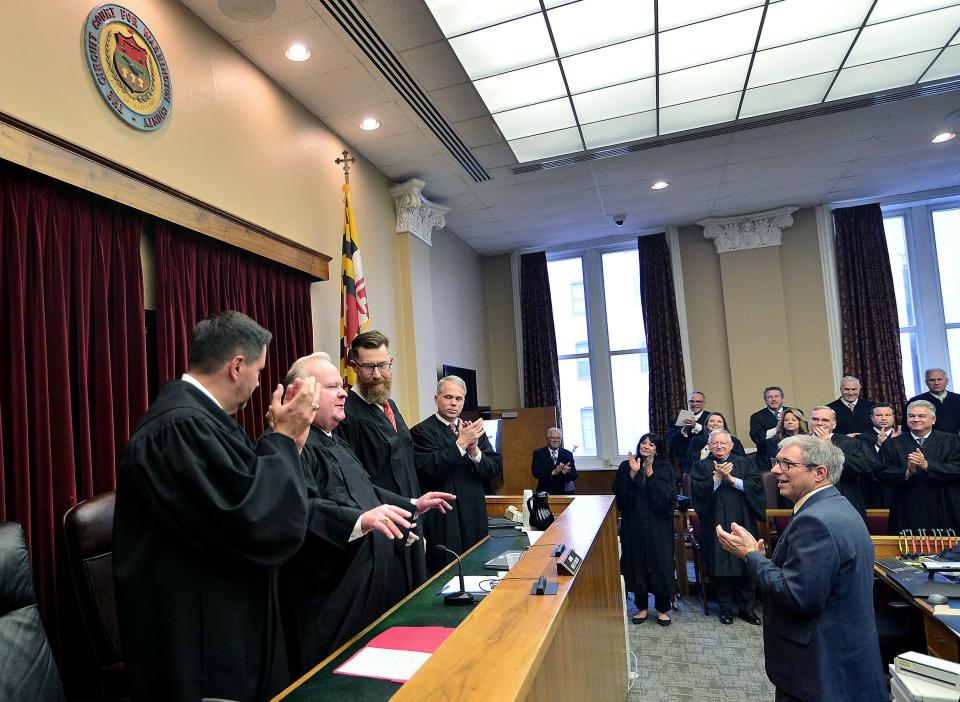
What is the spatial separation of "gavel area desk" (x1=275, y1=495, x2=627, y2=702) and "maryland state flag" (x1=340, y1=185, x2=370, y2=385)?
199 cm

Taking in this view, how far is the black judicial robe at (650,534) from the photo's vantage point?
15.6 ft

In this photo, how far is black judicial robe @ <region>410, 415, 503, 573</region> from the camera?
10.0 ft

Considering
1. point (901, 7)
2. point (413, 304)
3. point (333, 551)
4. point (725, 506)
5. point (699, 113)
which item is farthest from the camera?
point (413, 304)

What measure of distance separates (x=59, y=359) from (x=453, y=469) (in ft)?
6.00

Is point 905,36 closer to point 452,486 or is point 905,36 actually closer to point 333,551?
point 452,486

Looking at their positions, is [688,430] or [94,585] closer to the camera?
[94,585]

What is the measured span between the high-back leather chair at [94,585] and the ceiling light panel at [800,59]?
4.81 metres

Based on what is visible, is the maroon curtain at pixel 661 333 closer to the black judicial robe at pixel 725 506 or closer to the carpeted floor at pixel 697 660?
the black judicial robe at pixel 725 506

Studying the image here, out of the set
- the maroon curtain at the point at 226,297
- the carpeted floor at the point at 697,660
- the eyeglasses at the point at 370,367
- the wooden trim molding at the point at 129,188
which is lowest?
the carpeted floor at the point at 697,660

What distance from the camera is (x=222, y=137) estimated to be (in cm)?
361

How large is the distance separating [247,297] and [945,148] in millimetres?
7003

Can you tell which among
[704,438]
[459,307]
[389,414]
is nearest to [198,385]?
[389,414]

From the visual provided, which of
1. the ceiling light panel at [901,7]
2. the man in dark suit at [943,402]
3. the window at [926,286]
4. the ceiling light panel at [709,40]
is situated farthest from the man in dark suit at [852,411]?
the ceiling light panel at [709,40]

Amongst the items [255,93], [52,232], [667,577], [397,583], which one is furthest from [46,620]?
[667,577]
